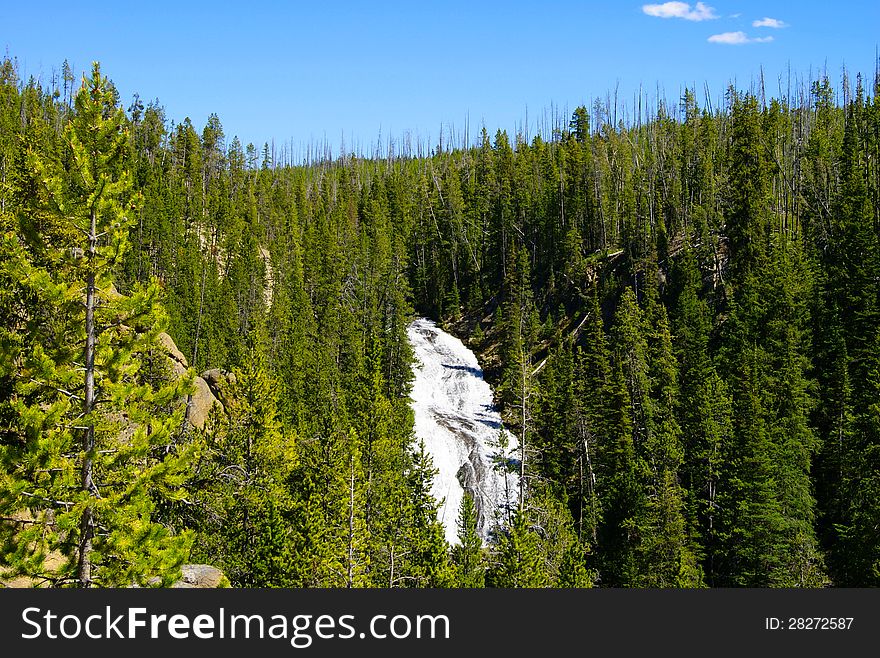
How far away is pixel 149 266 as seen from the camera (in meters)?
74.8

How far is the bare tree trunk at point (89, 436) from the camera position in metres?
14.0

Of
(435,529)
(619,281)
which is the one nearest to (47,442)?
(435,529)

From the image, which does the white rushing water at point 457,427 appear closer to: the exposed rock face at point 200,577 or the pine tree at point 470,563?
the pine tree at point 470,563

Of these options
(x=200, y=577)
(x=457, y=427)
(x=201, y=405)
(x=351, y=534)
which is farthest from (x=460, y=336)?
(x=200, y=577)

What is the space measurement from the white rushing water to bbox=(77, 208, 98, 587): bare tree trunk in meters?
27.9

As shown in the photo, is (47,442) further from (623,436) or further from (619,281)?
(619,281)

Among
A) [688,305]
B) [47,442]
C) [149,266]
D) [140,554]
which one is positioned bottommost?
[140,554]

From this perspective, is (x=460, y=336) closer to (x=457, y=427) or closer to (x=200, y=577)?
(x=457, y=427)

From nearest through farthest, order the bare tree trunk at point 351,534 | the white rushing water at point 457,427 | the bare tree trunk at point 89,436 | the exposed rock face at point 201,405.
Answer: the bare tree trunk at point 89,436 → the bare tree trunk at point 351,534 → the exposed rock face at point 201,405 → the white rushing water at point 457,427

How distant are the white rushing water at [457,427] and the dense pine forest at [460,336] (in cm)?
357

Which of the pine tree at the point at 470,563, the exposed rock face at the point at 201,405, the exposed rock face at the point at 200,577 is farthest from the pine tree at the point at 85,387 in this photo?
the exposed rock face at the point at 201,405

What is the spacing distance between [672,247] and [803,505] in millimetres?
40876

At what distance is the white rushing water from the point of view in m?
54.8

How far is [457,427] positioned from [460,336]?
1067 inches
